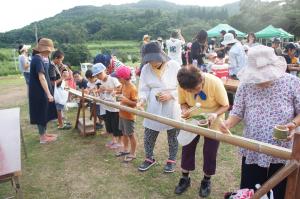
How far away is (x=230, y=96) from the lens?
6.71 meters

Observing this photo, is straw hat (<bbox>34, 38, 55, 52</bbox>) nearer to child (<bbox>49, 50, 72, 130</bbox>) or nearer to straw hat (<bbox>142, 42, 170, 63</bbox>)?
child (<bbox>49, 50, 72, 130</bbox>)

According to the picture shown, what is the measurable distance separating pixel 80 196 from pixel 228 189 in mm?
1741

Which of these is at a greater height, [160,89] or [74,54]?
[160,89]

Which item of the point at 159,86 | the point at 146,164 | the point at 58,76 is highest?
the point at 159,86

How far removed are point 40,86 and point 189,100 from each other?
2945 millimetres

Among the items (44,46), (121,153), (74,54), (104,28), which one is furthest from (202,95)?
(104,28)

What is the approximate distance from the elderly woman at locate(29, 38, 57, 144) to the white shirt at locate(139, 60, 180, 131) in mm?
1959

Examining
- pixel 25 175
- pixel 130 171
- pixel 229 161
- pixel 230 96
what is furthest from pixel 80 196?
pixel 230 96

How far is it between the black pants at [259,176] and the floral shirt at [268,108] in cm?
7

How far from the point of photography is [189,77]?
8.70 feet

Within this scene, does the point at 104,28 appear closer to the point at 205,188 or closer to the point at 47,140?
the point at 47,140

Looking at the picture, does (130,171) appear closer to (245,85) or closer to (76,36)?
(245,85)

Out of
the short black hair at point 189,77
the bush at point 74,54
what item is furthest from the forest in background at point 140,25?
the short black hair at point 189,77

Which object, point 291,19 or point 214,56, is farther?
point 291,19
